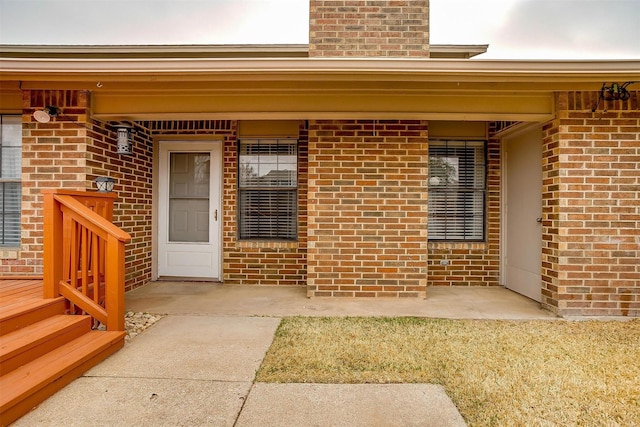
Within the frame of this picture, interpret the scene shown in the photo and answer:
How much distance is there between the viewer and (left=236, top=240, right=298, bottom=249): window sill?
5402mm

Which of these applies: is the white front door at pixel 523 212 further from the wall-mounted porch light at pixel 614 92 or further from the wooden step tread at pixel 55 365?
the wooden step tread at pixel 55 365

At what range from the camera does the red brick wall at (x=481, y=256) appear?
534cm

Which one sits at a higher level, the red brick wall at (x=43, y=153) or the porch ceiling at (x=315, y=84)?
the porch ceiling at (x=315, y=84)

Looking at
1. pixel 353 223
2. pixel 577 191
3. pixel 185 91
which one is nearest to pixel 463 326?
pixel 353 223

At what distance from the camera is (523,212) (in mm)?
4902

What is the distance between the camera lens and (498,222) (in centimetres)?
538

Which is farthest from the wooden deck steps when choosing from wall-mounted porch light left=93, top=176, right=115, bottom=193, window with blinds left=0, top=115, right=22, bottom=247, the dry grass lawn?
window with blinds left=0, top=115, right=22, bottom=247

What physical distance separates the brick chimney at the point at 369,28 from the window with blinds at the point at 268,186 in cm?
161

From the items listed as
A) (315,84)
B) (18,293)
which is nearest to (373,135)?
(315,84)

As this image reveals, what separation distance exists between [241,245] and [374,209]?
Result: 2.31 m

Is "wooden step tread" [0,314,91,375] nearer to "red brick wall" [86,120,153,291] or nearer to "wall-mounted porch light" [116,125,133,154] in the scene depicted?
"red brick wall" [86,120,153,291]

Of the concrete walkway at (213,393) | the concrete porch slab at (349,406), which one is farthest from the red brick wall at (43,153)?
the concrete porch slab at (349,406)

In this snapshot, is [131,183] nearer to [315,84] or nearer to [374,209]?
[315,84]

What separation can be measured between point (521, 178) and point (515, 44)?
937cm
